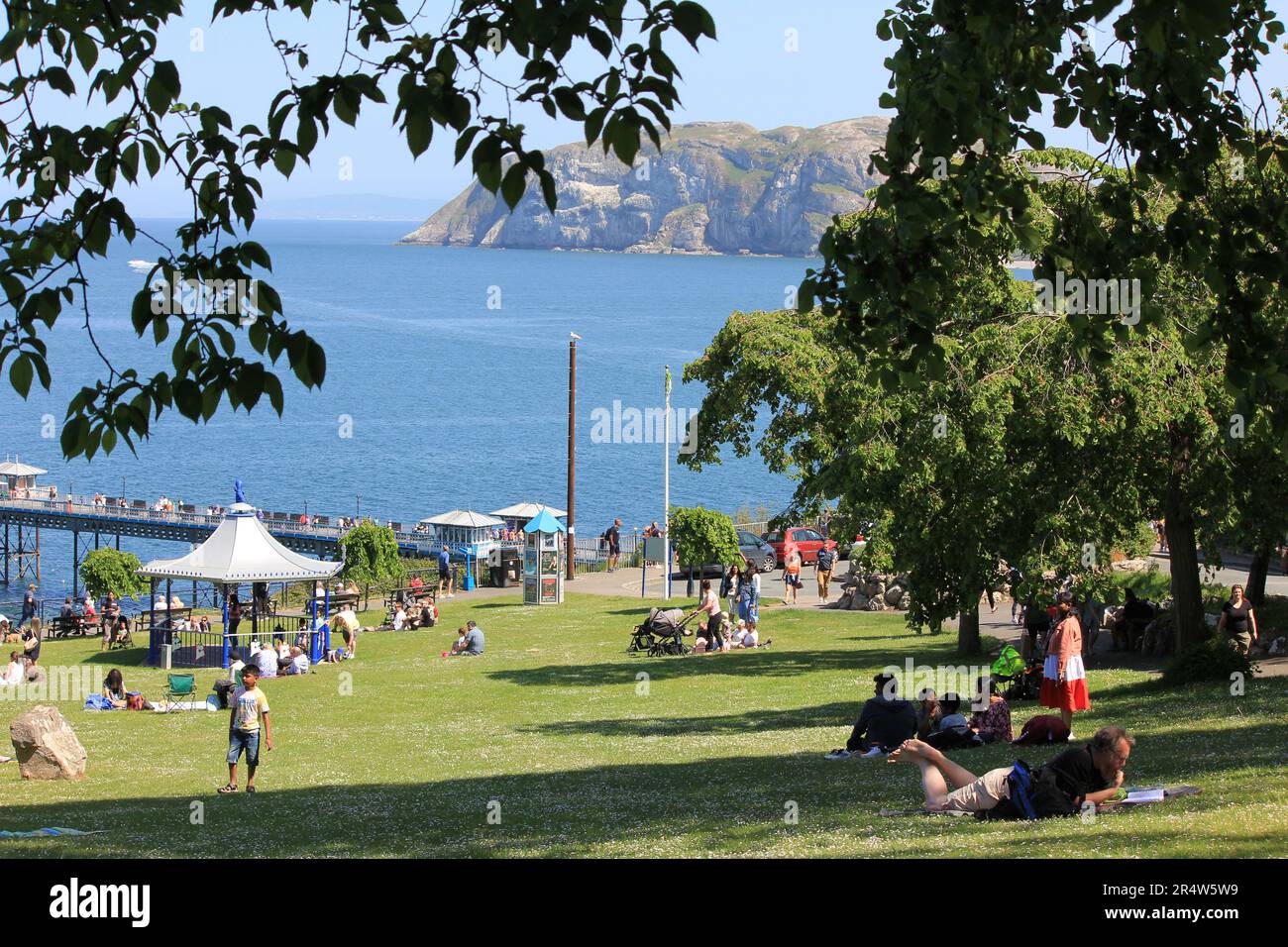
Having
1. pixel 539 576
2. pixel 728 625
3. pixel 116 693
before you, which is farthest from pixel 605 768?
pixel 539 576

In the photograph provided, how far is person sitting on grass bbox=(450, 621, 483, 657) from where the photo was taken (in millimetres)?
30875

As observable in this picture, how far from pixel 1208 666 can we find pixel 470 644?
1617cm

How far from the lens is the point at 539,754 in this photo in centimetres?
1838

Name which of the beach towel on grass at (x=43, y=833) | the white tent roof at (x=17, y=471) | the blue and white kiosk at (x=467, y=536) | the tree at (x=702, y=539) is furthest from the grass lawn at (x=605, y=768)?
the white tent roof at (x=17, y=471)

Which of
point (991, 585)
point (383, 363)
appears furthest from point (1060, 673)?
point (383, 363)

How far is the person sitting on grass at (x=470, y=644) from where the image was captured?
101 feet

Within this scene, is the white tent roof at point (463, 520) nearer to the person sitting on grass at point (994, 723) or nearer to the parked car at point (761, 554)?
the parked car at point (761, 554)

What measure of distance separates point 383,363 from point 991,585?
14491 centimetres

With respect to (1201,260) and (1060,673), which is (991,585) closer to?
(1060,673)

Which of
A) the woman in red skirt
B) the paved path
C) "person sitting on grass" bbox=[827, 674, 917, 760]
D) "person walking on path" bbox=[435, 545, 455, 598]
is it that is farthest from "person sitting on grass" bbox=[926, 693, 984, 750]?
"person walking on path" bbox=[435, 545, 455, 598]

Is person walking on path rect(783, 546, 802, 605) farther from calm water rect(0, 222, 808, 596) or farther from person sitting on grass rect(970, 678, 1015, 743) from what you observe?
calm water rect(0, 222, 808, 596)

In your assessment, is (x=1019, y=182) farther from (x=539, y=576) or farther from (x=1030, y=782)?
(x=539, y=576)

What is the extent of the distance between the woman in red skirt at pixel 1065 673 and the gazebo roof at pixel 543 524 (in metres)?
26.4

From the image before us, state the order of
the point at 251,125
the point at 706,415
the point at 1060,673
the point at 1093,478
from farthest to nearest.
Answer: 1. the point at 706,415
2. the point at 1093,478
3. the point at 1060,673
4. the point at 251,125
